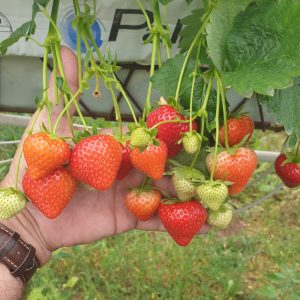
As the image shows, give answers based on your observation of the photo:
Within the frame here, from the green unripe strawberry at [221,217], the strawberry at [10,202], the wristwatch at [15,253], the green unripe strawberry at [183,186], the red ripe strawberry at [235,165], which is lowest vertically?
the wristwatch at [15,253]

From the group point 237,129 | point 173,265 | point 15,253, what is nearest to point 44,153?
point 237,129

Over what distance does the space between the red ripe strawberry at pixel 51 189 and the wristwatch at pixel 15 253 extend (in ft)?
0.87

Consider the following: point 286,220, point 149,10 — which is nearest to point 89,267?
point 286,220

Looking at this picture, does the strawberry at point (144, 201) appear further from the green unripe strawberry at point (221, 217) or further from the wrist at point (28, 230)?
the wrist at point (28, 230)

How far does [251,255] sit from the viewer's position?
212 cm

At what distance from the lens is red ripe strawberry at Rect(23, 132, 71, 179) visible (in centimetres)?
73

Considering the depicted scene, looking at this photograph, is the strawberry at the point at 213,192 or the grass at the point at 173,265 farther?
the grass at the point at 173,265

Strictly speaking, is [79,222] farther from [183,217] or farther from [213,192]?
[213,192]

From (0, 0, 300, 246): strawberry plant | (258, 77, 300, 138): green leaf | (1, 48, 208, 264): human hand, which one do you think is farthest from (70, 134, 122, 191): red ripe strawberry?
(1, 48, 208, 264): human hand

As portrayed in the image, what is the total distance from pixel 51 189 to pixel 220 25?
324 millimetres

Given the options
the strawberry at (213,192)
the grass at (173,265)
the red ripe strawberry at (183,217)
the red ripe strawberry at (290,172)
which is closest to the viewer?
the strawberry at (213,192)

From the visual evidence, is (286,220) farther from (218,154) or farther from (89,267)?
(218,154)

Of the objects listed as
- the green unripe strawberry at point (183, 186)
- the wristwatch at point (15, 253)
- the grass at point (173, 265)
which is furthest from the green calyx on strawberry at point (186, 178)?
the grass at point (173, 265)

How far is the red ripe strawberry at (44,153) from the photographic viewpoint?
73 cm
